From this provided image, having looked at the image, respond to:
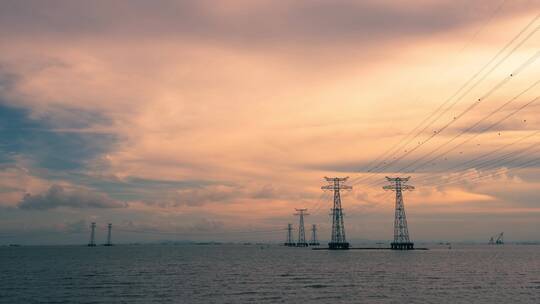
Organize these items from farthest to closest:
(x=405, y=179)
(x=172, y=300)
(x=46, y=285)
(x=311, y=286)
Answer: (x=405, y=179), (x=46, y=285), (x=311, y=286), (x=172, y=300)

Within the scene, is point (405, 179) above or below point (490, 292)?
above

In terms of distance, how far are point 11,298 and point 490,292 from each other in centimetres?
6882

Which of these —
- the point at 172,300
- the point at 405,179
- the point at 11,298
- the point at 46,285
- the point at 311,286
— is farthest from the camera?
the point at 405,179

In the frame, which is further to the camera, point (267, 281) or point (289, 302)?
point (267, 281)

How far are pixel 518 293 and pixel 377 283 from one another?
21.3 m

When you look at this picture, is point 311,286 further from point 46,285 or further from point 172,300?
point 46,285

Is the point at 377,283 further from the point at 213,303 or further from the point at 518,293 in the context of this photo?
the point at 213,303

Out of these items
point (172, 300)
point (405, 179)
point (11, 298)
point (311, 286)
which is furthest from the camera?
point (405, 179)

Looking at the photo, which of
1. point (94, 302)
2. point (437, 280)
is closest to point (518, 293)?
point (437, 280)

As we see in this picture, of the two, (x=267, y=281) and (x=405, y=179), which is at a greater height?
(x=405, y=179)

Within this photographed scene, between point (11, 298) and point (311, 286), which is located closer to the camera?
point (11, 298)

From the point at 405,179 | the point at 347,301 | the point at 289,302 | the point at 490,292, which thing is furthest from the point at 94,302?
the point at 405,179

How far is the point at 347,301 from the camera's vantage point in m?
63.3

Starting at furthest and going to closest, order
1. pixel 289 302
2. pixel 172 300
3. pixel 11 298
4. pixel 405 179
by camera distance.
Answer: pixel 405 179 < pixel 11 298 < pixel 172 300 < pixel 289 302
